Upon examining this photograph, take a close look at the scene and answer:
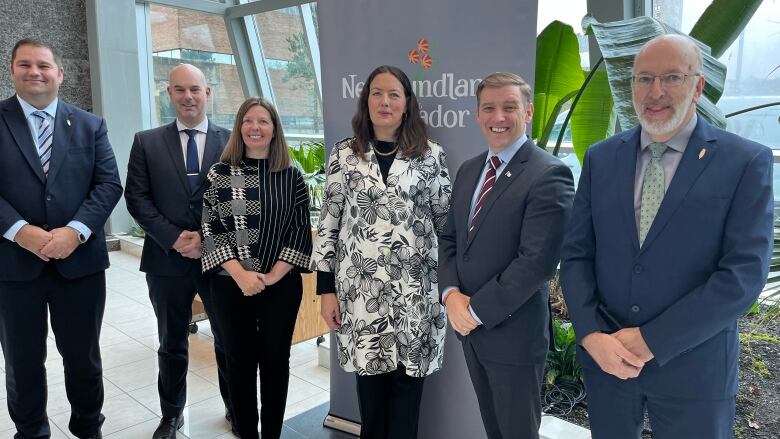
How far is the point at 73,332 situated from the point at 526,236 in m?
2.07

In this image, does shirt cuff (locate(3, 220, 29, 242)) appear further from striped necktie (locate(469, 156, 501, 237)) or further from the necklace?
striped necktie (locate(469, 156, 501, 237))

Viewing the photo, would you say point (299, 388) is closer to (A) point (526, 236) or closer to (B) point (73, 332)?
(B) point (73, 332)

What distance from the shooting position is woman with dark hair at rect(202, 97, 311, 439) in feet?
7.50

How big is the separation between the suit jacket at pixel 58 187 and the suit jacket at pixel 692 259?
6.90 feet

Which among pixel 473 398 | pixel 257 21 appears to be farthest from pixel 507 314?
pixel 257 21

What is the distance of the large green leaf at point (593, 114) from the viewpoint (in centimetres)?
242

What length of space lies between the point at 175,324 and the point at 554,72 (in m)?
2.19

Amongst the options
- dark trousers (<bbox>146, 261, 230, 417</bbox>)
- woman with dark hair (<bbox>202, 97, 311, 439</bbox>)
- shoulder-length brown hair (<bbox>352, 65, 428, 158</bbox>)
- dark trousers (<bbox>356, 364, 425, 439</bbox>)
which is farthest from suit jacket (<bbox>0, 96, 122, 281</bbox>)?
dark trousers (<bbox>356, 364, 425, 439</bbox>)

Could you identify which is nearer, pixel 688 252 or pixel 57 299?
pixel 688 252

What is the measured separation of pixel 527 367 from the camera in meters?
1.75

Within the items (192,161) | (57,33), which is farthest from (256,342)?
(57,33)

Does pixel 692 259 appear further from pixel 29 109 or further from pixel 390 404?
pixel 29 109

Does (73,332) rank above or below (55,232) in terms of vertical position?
below

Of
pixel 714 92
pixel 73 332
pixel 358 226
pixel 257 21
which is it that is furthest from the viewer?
pixel 257 21
